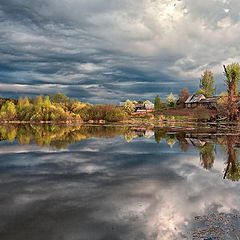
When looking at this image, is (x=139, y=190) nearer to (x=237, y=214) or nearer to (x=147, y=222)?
(x=147, y=222)

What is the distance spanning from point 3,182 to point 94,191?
4.08 m

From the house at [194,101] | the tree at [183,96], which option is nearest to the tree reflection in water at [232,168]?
the house at [194,101]

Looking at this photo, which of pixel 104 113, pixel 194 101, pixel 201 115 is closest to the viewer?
pixel 201 115

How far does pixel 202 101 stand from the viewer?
331ft

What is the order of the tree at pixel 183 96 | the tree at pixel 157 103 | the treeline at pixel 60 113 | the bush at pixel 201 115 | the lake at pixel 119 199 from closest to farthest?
the lake at pixel 119 199, the bush at pixel 201 115, the treeline at pixel 60 113, the tree at pixel 157 103, the tree at pixel 183 96

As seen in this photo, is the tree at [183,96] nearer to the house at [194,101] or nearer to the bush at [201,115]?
the house at [194,101]

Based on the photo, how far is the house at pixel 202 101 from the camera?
96.3 metres

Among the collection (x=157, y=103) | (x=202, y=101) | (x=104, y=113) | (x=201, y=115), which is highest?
(x=157, y=103)

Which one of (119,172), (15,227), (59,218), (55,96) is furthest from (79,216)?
(55,96)

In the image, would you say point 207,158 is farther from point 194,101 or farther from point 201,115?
point 194,101

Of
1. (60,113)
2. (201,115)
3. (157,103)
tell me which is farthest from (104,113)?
(157,103)

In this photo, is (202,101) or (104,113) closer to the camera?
(104,113)

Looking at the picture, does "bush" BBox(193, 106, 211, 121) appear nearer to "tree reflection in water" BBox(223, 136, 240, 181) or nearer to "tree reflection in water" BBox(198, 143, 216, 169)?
"tree reflection in water" BBox(198, 143, 216, 169)

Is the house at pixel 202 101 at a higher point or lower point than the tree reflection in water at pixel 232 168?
higher
